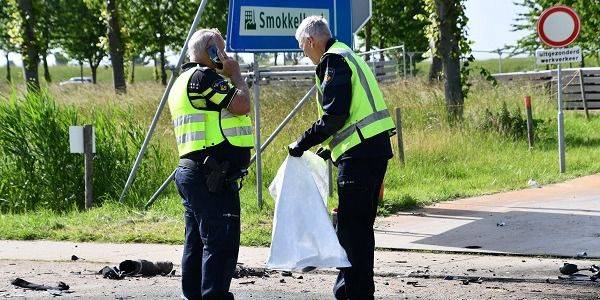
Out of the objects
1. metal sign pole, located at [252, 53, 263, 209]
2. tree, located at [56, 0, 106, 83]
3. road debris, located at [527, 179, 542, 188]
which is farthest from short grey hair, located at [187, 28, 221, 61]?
tree, located at [56, 0, 106, 83]

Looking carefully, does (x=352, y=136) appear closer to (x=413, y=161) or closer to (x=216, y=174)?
(x=216, y=174)

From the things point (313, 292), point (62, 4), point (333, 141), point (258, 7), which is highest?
point (62, 4)

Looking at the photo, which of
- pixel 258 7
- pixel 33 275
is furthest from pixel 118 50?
pixel 33 275

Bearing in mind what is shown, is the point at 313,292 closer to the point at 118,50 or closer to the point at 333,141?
the point at 333,141

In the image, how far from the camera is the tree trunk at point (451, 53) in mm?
20328

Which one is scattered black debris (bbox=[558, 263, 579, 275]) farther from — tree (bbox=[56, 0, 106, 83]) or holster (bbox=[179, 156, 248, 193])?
tree (bbox=[56, 0, 106, 83])

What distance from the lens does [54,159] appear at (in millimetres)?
14031

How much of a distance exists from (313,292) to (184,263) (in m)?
1.21

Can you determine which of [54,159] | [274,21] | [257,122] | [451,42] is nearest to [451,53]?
[451,42]

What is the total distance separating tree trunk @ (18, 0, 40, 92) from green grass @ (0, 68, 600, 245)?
A: 3.41 metres

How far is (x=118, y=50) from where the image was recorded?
30812 millimetres

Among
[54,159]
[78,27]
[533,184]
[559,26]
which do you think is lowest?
[533,184]

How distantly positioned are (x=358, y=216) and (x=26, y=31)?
23.3 metres

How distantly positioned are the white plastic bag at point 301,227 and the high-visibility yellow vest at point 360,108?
0.38 m
